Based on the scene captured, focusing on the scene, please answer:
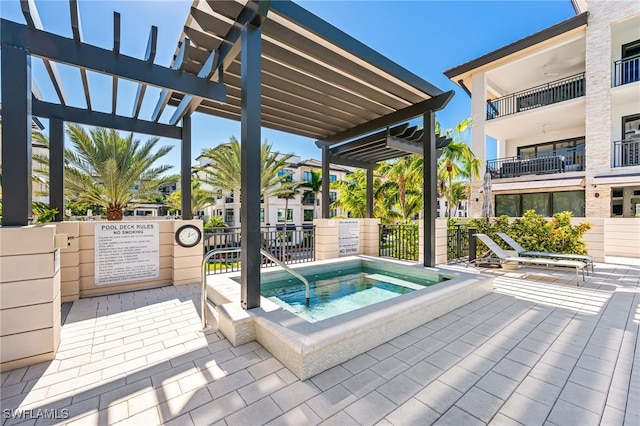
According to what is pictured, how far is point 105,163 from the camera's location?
7.33 metres

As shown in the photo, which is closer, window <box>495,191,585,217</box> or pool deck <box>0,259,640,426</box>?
pool deck <box>0,259,640,426</box>

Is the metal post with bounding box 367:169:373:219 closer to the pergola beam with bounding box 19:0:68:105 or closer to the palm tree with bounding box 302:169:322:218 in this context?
the pergola beam with bounding box 19:0:68:105

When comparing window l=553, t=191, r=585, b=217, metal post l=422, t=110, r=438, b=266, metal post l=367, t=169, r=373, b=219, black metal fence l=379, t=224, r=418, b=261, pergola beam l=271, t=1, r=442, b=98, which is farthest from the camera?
window l=553, t=191, r=585, b=217

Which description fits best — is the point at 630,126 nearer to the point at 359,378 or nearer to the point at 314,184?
the point at 359,378

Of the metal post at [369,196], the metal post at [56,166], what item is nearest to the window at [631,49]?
the metal post at [369,196]

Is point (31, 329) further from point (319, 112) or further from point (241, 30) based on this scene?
point (319, 112)

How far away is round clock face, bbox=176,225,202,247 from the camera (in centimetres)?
520

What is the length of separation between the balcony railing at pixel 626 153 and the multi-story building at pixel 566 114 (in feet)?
0.08

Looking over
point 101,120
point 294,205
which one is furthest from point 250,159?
point 294,205

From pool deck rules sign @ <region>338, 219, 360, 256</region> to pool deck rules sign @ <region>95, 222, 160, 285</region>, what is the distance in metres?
4.46

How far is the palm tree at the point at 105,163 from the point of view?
730cm

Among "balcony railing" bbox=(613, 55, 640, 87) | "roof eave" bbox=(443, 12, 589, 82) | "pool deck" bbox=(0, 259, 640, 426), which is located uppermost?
"roof eave" bbox=(443, 12, 589, 82)

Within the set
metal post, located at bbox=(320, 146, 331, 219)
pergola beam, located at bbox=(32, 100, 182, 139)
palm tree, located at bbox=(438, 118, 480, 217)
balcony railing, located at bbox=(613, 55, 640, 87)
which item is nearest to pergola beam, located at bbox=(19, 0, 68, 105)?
pergola beam, located at bbox=(32, 100, 182, 139)

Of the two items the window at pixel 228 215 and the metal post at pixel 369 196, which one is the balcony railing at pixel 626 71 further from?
the window at pixel 228 215
